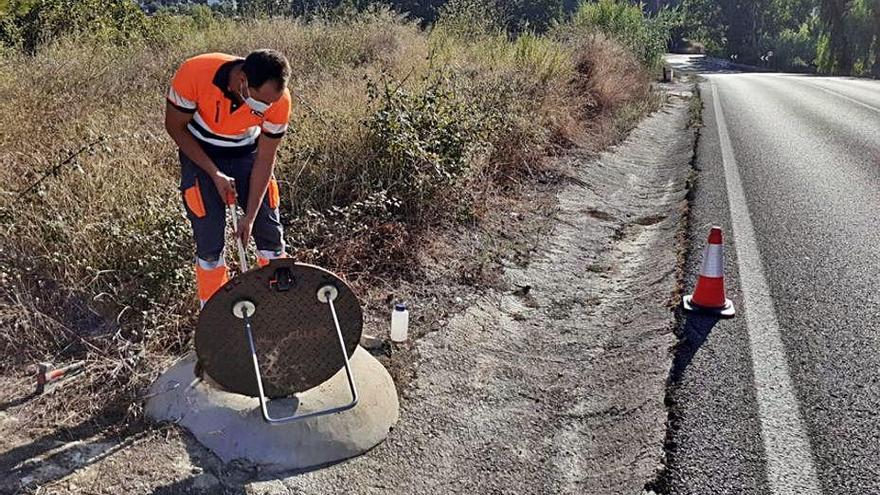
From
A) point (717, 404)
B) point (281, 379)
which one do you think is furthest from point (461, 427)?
point (717, 404)

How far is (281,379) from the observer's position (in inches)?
122

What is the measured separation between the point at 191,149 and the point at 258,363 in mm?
1030

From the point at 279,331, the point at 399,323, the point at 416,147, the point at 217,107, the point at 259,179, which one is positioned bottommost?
the point at 399,323

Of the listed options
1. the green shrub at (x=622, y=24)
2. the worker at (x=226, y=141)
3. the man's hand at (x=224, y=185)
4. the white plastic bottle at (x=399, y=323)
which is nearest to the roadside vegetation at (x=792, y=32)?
the green shrub at (x=622, y=24)

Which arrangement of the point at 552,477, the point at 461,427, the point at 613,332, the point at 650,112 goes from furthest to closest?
the point at 650,112
the point at 613,332
the point at 461,427
the point at 552,477

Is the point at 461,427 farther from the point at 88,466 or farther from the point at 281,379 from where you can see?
the point at 88,466

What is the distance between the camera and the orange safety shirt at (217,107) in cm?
305

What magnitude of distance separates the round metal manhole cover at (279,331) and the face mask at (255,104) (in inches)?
28.5

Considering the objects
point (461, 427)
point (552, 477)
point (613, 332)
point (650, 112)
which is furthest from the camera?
point (650, 112)

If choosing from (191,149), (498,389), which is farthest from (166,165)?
(498,389)

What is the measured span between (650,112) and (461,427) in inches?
505

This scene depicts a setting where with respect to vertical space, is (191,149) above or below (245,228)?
above

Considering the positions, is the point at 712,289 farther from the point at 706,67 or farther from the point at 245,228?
the point at 706,67

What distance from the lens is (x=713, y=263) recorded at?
4.41 m
